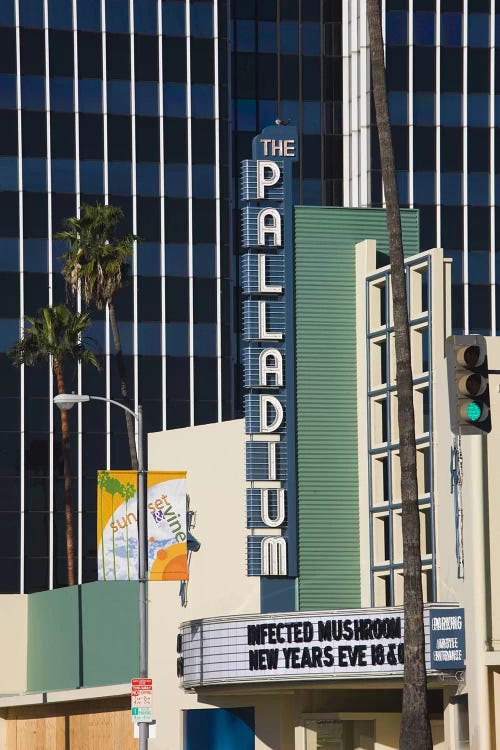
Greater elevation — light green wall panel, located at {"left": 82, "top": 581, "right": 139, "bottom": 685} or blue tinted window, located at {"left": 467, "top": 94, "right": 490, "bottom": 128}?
blue tinted window, located at {"left": 467, "top": 94, "right": 490, "bottom": 128}

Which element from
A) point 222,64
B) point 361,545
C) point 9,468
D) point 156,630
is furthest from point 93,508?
point 361,545

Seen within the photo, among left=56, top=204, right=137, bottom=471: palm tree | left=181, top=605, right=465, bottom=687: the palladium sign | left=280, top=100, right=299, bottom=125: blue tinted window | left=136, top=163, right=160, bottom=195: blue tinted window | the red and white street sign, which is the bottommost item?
the red and white street sign

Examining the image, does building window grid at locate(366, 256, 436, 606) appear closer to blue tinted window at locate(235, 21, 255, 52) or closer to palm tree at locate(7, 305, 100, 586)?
palm tree at locate(7, 305, 100, 586)

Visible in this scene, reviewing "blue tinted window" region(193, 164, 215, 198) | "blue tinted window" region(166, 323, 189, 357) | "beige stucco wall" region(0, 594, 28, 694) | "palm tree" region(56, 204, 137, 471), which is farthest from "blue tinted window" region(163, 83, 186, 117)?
"beige stucco wall" region(0, 594, 28, 694)

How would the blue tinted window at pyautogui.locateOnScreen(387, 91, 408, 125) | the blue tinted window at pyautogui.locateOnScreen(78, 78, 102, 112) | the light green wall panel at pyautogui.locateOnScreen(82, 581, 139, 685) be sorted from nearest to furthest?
the light green wall panel at pyautogui.locateOnScreen(82, 581, 139, 685) < the blue tinted window at pyautogui.locateOnScreen(78, 78, 102, 112) < the blue tinted window at pyautogui.locateOnScreen(387, 91, 408, 125)

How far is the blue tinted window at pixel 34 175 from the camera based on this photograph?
86.8 metres

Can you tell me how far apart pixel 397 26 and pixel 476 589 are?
5919 cm

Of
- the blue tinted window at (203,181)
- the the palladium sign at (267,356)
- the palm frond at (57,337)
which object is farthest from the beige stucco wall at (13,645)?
the blue tinted window at (203,181)

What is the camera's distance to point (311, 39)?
9231cm

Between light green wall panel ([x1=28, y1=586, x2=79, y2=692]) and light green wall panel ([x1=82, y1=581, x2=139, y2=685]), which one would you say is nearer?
light green wall panel ([x1=82, y1=581, x2=139, y2=685])

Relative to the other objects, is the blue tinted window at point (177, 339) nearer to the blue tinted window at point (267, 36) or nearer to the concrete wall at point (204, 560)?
the blue tinted window at point (267, 36)

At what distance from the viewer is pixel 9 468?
8569 cm

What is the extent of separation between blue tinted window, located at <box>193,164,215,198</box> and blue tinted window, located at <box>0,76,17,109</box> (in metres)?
9.46

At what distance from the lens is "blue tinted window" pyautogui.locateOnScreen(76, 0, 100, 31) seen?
87688 mm
